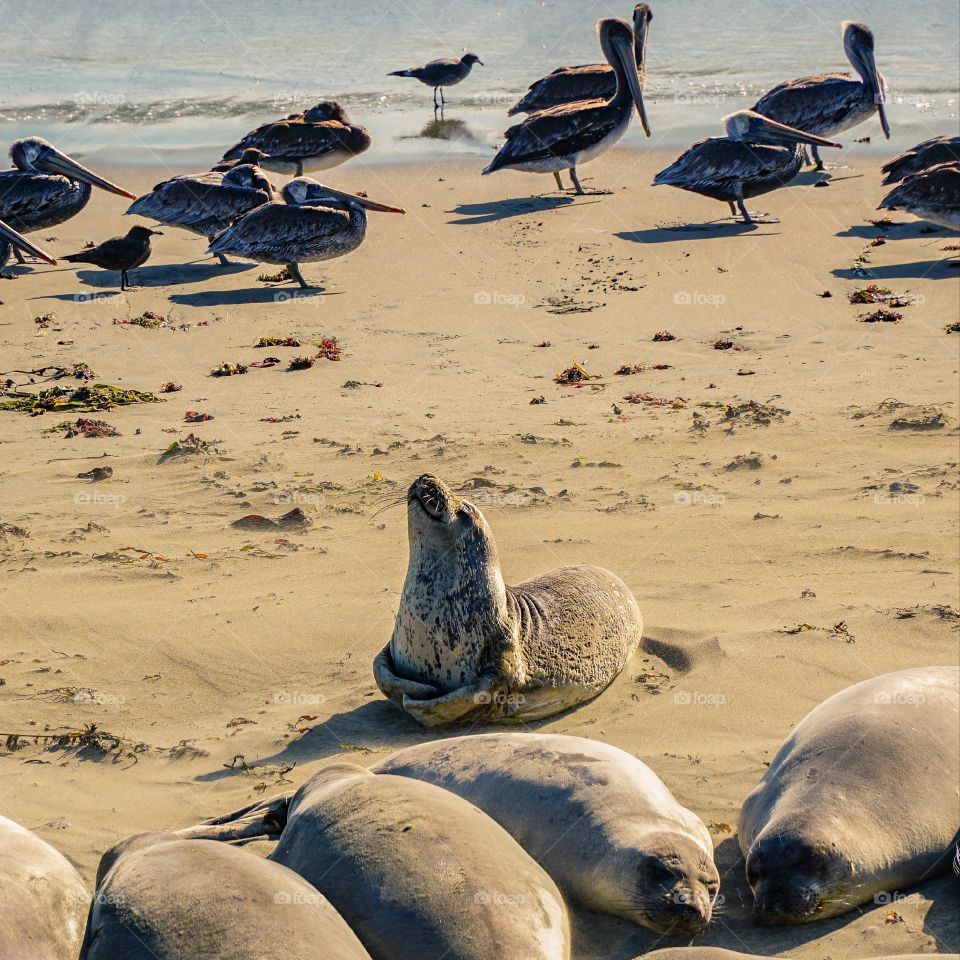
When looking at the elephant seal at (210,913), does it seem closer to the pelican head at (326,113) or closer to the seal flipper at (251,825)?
the seal flipper at (251,825)

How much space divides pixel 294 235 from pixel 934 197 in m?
7.41

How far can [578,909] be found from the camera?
4.36 meters

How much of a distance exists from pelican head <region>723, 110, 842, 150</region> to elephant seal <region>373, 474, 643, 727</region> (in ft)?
44.7

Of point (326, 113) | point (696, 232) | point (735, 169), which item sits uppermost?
point (326, 113)

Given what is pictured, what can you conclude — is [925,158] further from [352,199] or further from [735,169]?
[352,199]

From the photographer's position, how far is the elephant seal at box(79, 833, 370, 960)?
3342 millimetres

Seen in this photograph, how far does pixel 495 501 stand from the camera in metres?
8.62

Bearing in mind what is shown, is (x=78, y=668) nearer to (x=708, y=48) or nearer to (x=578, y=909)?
(x=578, y=909)

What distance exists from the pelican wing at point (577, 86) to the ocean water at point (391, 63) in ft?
5.14

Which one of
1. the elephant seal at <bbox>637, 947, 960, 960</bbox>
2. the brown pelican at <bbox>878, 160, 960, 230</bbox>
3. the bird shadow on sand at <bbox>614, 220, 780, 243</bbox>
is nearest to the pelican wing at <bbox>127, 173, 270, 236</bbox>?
the bird shadow on sand at <bbox>614, 220, 780, 243</bbox>

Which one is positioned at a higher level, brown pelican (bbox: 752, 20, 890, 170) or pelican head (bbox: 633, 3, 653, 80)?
pelican head (bbox: 633, 3, 653, 80)

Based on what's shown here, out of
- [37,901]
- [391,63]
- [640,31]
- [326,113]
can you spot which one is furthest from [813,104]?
[37,901]

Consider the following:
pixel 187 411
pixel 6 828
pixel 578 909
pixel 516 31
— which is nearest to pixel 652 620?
pixel 578 909

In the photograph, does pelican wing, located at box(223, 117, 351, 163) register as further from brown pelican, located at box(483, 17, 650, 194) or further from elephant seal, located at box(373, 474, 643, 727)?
elephant seal, located at box(373, 474, 643, 727)
